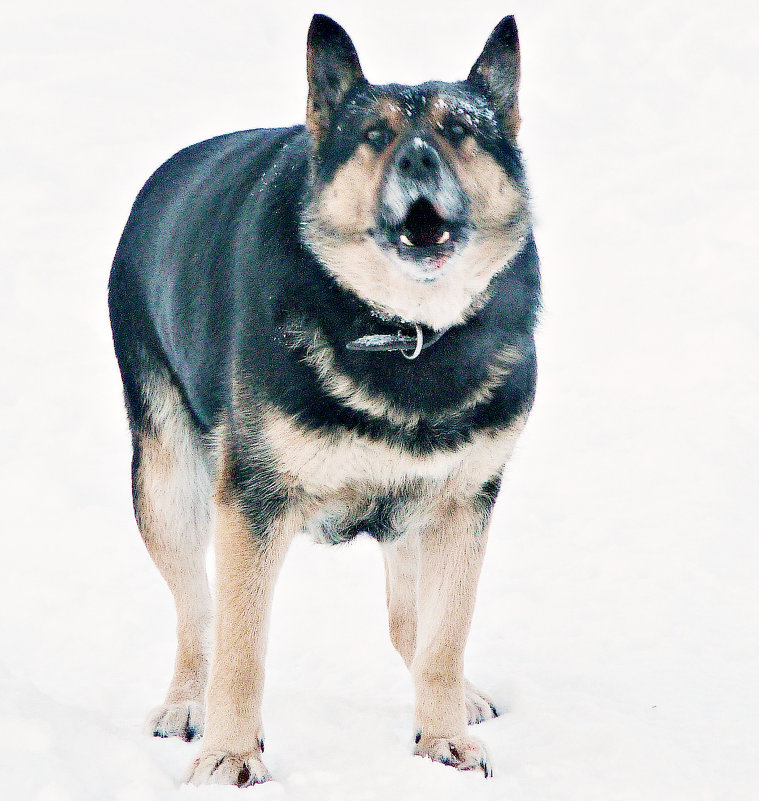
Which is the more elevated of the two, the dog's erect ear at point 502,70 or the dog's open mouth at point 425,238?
the dog's erect ear at point 502,70

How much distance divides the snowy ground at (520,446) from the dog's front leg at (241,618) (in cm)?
17

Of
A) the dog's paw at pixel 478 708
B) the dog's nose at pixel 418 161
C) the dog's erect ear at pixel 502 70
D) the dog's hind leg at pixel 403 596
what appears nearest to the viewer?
the dog's nose at pixel 418 161

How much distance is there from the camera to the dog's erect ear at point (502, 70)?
131 inches

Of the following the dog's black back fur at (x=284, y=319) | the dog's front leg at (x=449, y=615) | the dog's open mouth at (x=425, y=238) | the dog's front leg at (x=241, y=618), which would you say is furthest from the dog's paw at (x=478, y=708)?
the dog's open mouth at (x=425, y=238)

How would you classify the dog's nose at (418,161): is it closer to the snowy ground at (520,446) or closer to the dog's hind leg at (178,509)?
the dog's hind leg at (178,509)

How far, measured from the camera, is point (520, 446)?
399cm

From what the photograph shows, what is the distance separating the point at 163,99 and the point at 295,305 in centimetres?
740

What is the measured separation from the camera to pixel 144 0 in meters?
11.1

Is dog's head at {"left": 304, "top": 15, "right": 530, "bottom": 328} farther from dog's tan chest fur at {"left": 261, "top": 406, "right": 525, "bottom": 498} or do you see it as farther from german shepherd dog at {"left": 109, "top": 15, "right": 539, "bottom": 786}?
dog's tan chest fur at {"left": 261, "top": 406, "right": 525, "bottom": 498}

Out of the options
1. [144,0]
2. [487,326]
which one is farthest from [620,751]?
[144,0]

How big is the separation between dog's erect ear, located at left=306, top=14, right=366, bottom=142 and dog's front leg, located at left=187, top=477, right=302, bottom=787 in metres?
1.08

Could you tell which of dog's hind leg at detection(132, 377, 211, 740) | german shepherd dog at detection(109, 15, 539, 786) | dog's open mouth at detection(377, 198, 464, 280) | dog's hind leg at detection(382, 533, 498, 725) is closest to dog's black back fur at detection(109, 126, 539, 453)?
german shepherd dog at detection(109, 15, 539, 786)

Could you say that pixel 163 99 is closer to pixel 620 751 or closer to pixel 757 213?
pixel 757 213

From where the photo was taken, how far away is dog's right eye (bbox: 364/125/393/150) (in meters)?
3.07
